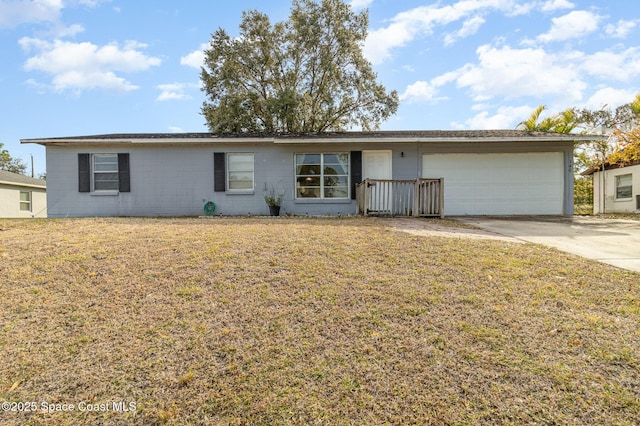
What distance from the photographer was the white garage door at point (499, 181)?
11156 mm

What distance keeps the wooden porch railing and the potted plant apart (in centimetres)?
258

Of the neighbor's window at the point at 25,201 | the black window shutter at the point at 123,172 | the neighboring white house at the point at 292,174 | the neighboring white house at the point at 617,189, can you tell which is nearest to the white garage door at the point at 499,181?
the neighboring white house at the point at 292,174

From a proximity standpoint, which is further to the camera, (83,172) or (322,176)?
(322,176)

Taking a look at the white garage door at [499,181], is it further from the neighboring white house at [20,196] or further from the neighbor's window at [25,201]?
the neighbor's window at [25,201]

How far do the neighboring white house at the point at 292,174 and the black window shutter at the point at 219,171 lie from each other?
0.03 m

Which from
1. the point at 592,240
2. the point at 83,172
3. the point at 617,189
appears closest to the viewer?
the point at 592,240

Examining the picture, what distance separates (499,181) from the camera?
11227 mm

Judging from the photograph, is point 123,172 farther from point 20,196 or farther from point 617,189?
point 617,189

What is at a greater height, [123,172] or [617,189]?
[123,172]

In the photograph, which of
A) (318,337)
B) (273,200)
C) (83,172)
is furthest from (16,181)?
(318,337)

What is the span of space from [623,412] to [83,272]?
489 centimetres

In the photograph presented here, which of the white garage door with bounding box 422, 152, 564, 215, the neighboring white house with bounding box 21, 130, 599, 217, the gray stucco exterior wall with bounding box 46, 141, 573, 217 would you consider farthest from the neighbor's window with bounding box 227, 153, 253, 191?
the white garage door with bounding box 422, 152, 564, 215

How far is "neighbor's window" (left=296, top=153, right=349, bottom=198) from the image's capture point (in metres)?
11.1

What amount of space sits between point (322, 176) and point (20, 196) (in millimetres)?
18245
